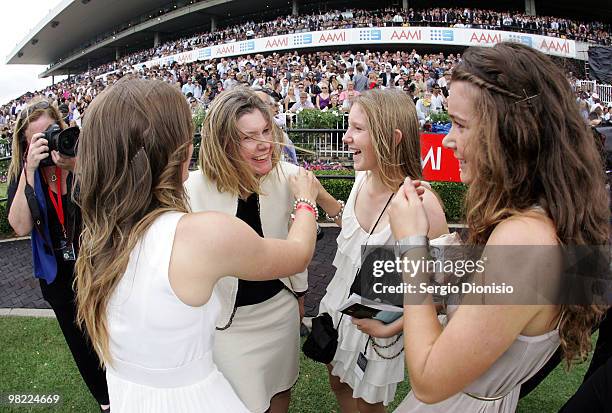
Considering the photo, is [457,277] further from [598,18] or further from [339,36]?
[598,18]

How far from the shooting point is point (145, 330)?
57.2 inches

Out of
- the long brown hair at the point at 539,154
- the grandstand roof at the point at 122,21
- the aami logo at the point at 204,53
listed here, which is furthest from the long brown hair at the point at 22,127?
the grandstand roof at the point at 122,21

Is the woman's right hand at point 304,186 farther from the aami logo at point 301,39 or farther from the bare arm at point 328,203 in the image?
the aami logo at point 301,39

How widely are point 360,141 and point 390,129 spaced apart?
0.16 meters

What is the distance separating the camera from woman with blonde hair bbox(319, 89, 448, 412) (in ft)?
7.33

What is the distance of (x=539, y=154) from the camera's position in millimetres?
1295

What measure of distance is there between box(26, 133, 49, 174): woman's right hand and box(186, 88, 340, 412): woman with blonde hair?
1.11m

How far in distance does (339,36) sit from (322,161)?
25.2 metres

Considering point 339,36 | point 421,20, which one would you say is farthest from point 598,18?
point 339,36

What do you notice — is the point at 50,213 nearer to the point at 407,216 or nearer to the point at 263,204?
the point at 263,204

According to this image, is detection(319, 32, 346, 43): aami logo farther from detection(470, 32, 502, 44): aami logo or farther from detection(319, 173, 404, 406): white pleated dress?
detection(319, 173, 404, 406): white pleated dress

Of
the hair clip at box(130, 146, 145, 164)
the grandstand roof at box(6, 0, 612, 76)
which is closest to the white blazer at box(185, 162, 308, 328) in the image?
the hair clip at box(130, 146, 145, 164)

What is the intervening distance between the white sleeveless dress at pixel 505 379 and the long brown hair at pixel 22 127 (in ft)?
9.28

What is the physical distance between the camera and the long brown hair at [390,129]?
2.34 metres
